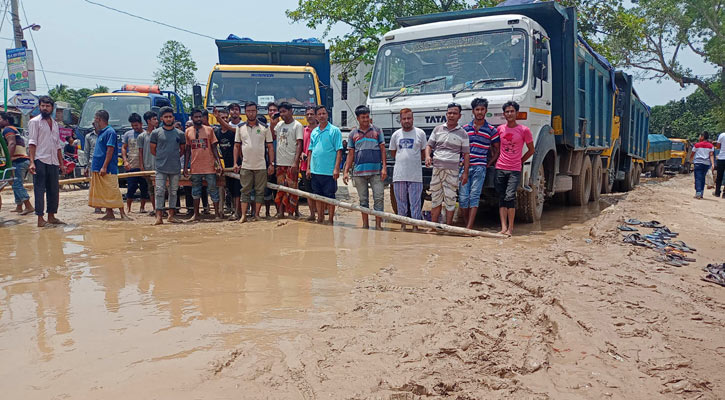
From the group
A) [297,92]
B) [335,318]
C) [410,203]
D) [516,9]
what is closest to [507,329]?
[335,318]

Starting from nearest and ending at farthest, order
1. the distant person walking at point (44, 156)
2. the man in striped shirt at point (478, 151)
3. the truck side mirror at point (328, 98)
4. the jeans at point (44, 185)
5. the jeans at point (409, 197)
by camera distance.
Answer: the man in striped shirt at point (478, 151), the jeans at point (409, 197), the distant person walking at point (44, 156), the jeans at point (44, 185), the truck side mirror at point (328, 98)

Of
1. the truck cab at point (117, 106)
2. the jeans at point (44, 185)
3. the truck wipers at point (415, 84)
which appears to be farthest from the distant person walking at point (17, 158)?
the truck wipers at point (415, 84)

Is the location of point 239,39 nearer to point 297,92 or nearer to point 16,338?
point 297,92

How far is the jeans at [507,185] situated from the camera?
6230 millimetres

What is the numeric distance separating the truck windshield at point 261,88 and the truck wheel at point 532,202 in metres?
4.35

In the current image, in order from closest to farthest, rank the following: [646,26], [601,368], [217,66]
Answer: [601,368] → [217,66] → [646,26]

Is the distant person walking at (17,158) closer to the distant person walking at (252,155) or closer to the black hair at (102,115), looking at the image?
the black hair at (102,115)

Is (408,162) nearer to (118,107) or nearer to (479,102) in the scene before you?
(479,102)

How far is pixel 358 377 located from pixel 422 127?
4.57 meters

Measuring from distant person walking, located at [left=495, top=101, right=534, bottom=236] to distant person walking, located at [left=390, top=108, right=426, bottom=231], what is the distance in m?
0.94

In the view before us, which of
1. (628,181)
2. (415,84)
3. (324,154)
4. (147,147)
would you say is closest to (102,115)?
(147,147)

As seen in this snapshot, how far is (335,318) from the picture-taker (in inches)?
124

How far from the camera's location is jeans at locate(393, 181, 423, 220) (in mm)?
6406

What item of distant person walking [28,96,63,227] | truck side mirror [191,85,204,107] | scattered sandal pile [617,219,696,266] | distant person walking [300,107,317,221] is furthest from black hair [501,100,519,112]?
distant person walking [28,96,63,227]
